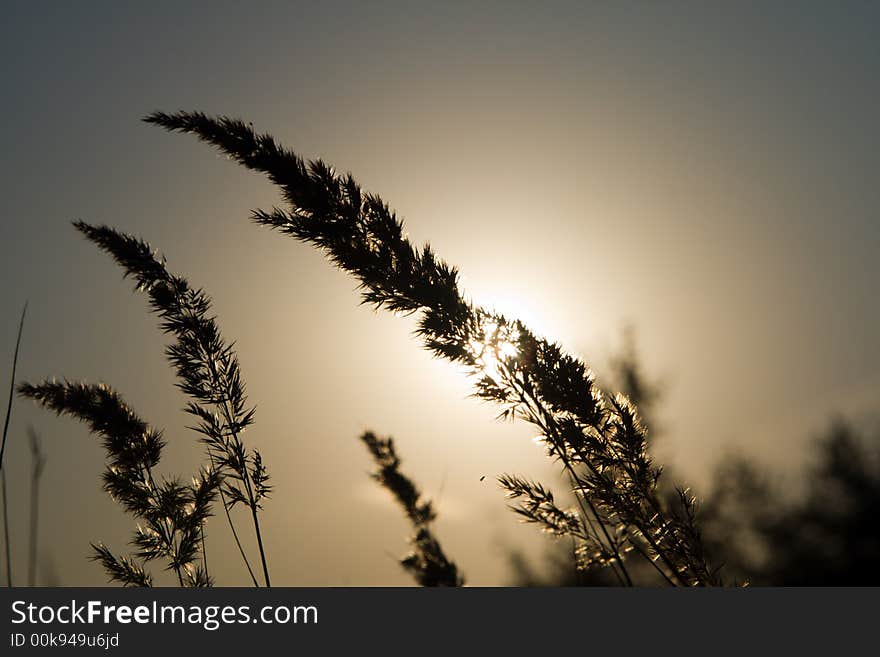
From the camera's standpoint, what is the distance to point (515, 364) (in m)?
2.16

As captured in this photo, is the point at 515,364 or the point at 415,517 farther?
the point at 415,517

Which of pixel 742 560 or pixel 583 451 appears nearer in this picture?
pixel 583 451

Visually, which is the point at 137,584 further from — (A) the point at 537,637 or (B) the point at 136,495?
(A) the point at 537,637

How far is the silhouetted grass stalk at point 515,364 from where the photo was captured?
6.73 ft

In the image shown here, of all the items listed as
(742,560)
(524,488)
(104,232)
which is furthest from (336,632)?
(742,560)

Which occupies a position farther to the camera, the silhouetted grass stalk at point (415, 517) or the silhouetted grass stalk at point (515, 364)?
the silhouetted grass stalk at point (415, 517)

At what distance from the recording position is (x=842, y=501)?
18.1 meters

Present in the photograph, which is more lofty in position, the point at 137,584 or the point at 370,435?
the point at 370,435

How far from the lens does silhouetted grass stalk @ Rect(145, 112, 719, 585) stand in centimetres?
205

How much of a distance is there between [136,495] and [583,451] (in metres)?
1.93

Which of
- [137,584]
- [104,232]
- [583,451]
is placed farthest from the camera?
[104,232]

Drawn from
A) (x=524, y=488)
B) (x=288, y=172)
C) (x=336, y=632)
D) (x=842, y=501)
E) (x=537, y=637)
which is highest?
(x=842, y=501)

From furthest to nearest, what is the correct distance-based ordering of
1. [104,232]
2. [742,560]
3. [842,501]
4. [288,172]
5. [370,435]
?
[842,501], [742,560], [370,435], [104,232], [288,172]

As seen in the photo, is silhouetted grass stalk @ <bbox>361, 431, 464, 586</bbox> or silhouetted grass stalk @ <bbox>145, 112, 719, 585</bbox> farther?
silhouetted grass stalk @ <bbox>361, 431, 464, 586</bbox>
